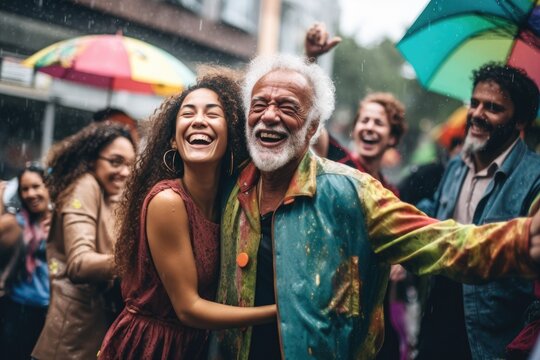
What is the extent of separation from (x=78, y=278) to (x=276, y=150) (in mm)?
1497

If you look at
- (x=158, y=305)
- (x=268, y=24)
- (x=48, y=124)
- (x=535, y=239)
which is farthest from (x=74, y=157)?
(x=268, y=24)

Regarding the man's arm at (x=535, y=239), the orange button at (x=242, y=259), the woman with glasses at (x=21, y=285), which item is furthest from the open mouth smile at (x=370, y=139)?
the man's arm at (x=535, y=239)

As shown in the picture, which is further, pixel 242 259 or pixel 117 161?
pixel 117 161

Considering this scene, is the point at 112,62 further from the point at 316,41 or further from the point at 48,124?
the point at 48,124

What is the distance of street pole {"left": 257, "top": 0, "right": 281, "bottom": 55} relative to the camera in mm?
19109

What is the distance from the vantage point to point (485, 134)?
359cm

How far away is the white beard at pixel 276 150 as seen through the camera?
Result: 9.07 ft

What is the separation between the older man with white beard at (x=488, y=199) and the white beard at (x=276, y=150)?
1.25 metres

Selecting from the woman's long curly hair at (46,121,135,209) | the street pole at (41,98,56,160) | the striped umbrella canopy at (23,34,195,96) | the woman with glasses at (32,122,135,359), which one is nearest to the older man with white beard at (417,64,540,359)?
the woman with glasses at (32,122,135,359)

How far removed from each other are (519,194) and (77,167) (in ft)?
9.17

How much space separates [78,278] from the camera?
11.2 ft

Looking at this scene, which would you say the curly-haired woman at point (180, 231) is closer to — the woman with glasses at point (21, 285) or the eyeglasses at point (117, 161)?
the eyeglasses at point (117, 161)

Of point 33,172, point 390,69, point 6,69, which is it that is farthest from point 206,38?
point 390,69

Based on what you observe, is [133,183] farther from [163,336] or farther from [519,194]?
[519,194]
